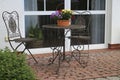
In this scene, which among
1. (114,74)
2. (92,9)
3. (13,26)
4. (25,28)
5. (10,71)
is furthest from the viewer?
(92,9)

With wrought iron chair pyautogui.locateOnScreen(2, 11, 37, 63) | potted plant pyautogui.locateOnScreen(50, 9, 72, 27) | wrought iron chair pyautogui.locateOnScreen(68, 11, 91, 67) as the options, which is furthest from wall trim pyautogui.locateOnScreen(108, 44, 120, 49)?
wrought iron chair pyautogui.locateOnScreen(2, 11, 37, 63)

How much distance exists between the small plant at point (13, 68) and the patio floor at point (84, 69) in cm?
170

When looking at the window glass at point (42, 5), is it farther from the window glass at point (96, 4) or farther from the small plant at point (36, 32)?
the window glass at point (96, 4)

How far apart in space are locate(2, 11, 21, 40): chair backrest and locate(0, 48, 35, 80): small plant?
298cm

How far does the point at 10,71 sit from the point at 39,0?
13.1 ft

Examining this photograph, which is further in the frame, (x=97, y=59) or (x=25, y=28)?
(x=25, y=28)

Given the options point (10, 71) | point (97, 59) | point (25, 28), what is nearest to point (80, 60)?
point (97, 59)

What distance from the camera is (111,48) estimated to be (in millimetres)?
7055

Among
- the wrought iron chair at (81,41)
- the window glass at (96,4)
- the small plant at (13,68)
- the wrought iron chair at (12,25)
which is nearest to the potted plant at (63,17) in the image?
the wrought iron chair at (81,41)

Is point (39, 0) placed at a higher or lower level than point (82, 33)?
higher

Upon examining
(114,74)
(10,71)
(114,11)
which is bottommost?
(114,74)

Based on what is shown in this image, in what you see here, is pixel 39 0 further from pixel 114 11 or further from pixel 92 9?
pixel 114 11

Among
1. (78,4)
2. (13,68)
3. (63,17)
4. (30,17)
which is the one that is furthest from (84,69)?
(13,68)

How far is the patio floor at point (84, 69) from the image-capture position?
4684 millimetres
